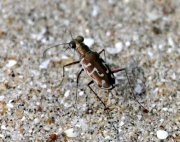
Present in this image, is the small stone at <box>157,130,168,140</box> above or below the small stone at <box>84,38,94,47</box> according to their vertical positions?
below

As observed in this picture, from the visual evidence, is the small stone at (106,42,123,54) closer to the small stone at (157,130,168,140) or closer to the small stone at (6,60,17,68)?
the small stone at (6,60,17,68)

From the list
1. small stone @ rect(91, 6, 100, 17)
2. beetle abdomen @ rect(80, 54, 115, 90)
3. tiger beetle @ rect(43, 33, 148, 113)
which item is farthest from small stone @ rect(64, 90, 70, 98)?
small stone @ rect(91, 6, 100, 17)

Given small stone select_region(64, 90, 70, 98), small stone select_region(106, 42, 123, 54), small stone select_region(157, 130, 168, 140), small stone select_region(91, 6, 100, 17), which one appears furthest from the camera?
small stone select_region(91, 6, 100, 17)

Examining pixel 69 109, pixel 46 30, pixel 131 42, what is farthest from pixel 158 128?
pixel 46 30

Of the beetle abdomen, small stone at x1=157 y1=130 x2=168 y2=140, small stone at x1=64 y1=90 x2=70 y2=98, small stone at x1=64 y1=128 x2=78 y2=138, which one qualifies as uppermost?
small stone at x1=64 y1=90 x2=70 y2=98

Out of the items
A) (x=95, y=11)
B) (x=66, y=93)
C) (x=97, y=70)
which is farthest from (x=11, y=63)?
(x=95, y=11)

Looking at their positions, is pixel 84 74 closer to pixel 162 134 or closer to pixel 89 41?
pixel 89 41

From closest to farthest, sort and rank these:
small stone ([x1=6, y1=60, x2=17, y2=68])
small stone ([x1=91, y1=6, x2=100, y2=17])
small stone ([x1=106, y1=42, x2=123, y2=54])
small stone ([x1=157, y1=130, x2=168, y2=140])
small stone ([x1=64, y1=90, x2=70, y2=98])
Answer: small stone ([x1=157, y1=130, x2=168, y2=140]) < small stone ([x1=64, y1=90, x2=70, y2=98]) < small stone ([x1=6, y1=60, x2=17, y2=68]) < small stone ([x1=106, y1=42, x2=123, y2=54]) < small stone ([x1=91, y1=6, x2=100, y2=17])

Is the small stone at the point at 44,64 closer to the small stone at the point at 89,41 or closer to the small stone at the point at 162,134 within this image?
the small stone at the point at 89,41

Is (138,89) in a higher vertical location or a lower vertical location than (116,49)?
lower
